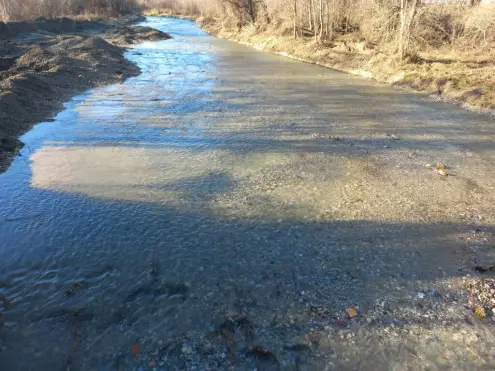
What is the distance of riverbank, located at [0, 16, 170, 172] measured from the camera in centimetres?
1250

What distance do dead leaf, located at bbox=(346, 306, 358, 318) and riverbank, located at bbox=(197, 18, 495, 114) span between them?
43.7 feet

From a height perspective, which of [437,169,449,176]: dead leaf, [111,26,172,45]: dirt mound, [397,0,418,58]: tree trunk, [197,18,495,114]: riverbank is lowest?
[437,169,449,176]: dead leaf

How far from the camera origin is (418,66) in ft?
65.8

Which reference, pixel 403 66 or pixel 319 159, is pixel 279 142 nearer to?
pixel 319 159

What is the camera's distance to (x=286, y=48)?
3028 centimetres

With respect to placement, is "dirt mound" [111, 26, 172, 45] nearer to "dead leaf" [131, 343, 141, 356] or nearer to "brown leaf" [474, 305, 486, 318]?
"dead leaf" [131, 343, 141, 356]

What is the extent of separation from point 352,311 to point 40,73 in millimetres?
17879

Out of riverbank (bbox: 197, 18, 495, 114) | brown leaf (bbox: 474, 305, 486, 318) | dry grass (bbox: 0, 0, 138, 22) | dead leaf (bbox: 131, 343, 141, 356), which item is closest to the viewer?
dead leaf (bbox: 131, 343, 141, 356)

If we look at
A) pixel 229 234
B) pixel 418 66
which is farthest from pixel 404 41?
pixel 229 234

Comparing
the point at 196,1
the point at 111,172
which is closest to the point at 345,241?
the point at 111,172

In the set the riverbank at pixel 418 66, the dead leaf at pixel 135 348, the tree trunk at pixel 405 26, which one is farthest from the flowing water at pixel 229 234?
the tree trunk at pixel 405 26

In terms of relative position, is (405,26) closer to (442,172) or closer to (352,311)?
(442,172)

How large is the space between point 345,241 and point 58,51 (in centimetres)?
2445

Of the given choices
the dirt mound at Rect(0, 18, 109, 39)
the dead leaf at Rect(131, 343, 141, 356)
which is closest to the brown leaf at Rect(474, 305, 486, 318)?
the dead leaf at Rect(131, 343, 141, 356)
